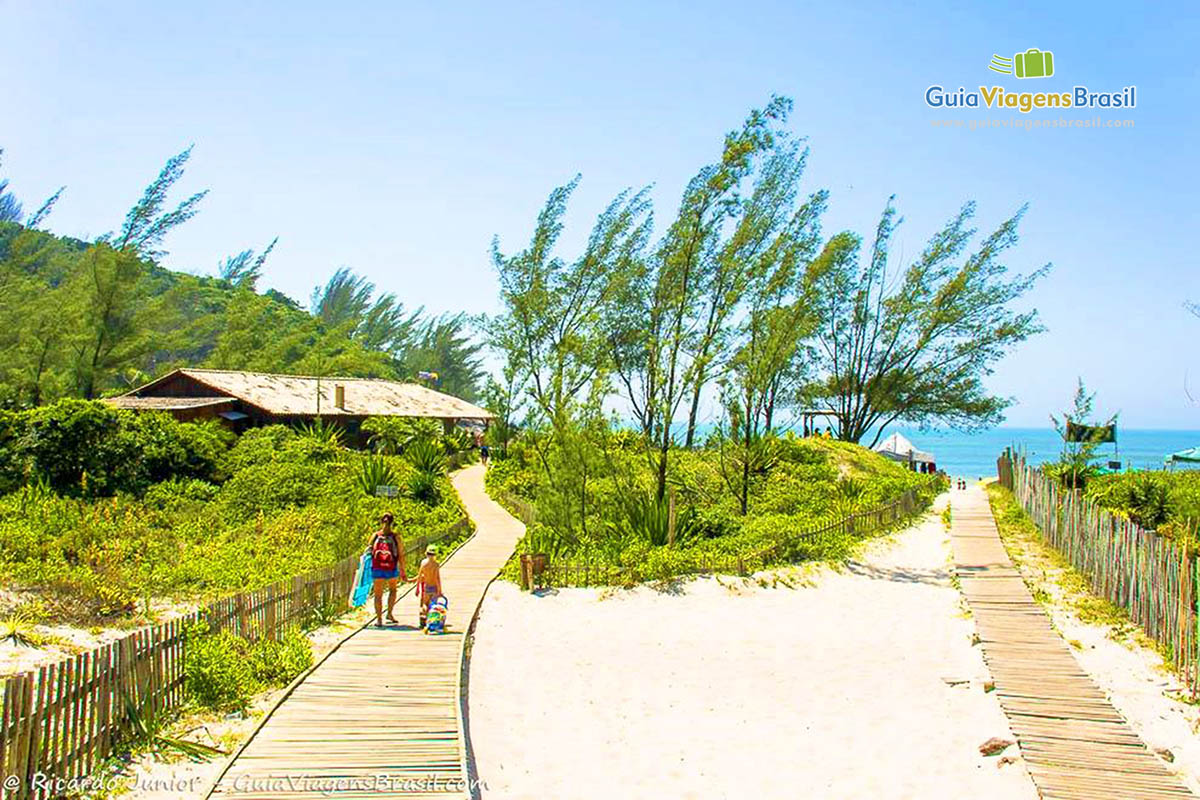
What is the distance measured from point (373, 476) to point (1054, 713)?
18.8 m

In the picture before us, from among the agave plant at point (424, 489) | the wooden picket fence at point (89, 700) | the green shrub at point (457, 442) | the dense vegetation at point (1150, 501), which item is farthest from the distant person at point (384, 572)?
the green shrub at point (457, 442)

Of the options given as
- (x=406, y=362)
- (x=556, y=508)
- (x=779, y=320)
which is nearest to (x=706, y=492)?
(x=779, y=320)

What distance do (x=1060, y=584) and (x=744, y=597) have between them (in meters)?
5.01

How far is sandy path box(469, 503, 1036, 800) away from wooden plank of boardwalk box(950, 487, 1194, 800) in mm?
235

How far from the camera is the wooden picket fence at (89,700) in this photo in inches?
246

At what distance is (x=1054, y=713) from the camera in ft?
29.3

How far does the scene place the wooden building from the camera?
102 feet

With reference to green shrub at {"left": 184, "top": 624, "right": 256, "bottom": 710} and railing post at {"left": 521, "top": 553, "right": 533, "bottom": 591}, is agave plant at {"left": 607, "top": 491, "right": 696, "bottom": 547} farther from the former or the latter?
green shrub at {"left": 184, "top": 624, "right": 256, "bottom": 710}

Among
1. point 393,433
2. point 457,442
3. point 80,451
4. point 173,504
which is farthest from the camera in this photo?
point 457,442

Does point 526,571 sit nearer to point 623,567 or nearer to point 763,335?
point 623,567

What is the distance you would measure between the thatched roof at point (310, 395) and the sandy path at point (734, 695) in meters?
20.9

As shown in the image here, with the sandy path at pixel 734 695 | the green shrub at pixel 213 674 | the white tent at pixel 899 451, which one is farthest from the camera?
the white tent at pixel 899 451

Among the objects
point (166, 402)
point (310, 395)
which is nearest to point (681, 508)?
point (166, 402)

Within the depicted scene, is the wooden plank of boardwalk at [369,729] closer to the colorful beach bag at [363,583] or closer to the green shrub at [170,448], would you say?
the colorful beach bag at [363,583]
